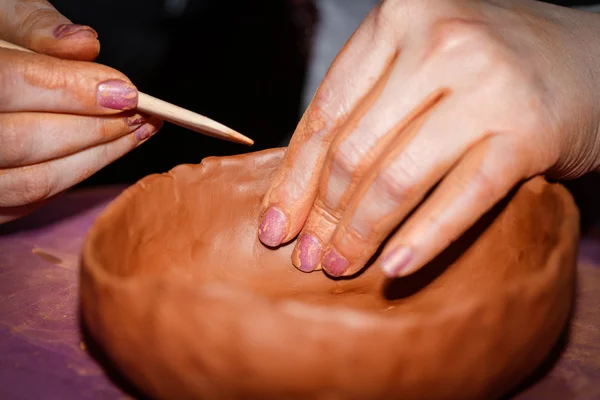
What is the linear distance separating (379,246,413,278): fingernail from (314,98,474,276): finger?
0.10m

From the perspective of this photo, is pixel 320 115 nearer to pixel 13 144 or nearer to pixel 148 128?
pixel 148 128

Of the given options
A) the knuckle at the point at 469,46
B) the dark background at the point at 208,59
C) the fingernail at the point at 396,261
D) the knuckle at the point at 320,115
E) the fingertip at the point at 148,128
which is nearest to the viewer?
the fingernail at the point at 396,261

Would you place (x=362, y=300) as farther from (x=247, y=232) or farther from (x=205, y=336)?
(x=205, y=336)

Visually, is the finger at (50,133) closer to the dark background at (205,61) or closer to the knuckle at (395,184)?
the knuckle at (395,184)

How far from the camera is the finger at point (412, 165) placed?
0.70 m

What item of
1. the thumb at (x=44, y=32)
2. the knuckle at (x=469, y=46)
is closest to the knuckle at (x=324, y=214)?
the knuckle at (x=469, y=46)

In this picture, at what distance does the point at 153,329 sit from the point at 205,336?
0.05 m

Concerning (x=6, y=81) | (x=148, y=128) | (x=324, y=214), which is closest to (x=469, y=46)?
(x=324, y=214)

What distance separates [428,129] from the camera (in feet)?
2.31

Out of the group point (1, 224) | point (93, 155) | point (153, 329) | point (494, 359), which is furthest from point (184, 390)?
point (1, 224)

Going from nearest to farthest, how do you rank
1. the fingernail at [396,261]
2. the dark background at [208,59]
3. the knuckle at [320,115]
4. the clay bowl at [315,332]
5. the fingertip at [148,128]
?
the clay bowl at [315,332]
the fingernail at [396,261]
the knuckle at [320,115]
the fingertip at [148,128]
the dark background at [208,59]

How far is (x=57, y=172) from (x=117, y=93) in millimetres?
201

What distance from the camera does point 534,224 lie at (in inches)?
28.5

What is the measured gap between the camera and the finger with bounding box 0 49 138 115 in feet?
2.66
